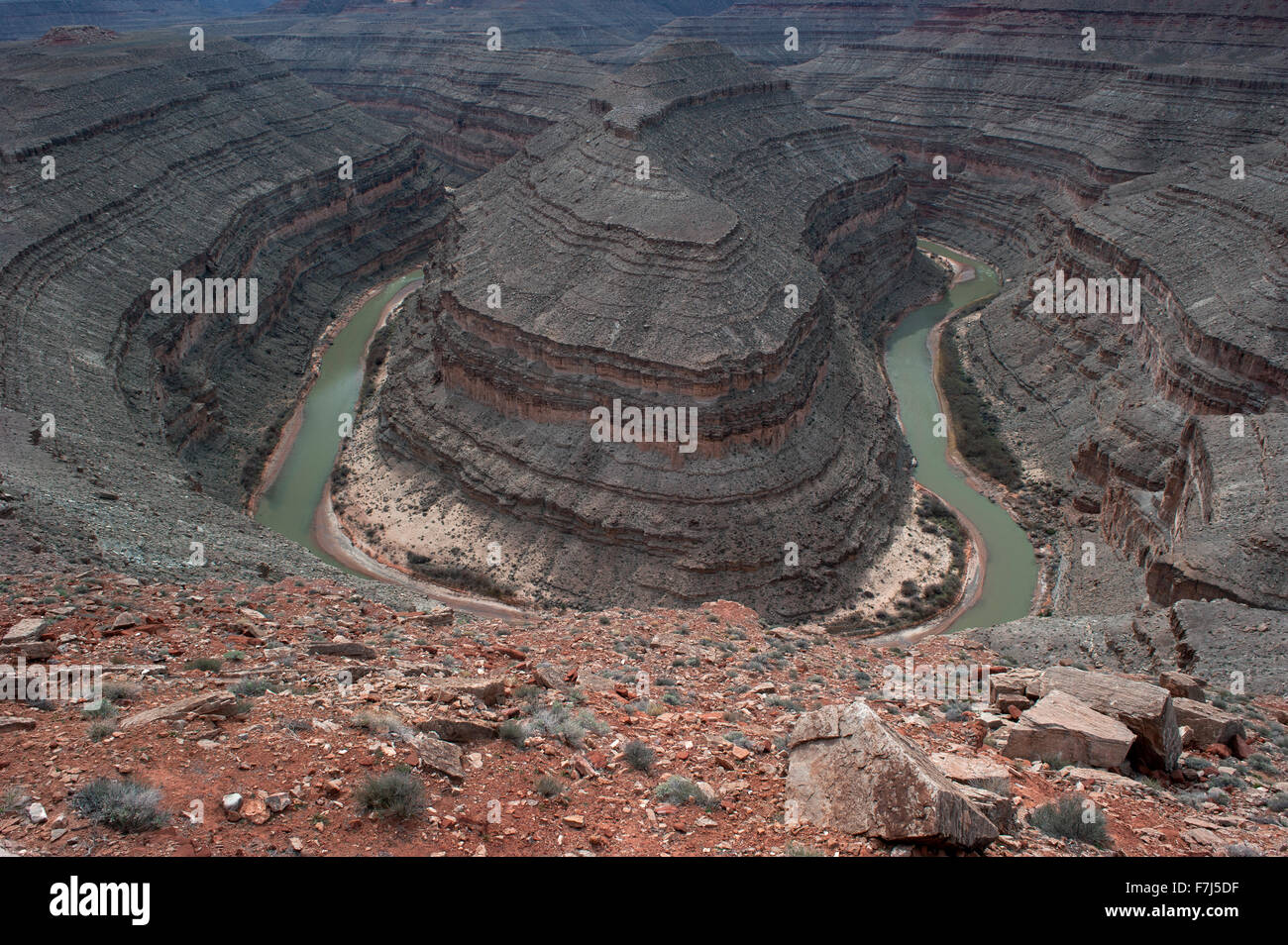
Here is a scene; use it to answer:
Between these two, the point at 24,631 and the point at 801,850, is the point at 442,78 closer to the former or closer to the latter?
the point at 24,631

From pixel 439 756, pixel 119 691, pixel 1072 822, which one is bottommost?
pixel 1072 822

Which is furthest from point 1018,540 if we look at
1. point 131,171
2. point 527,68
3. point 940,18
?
point 940,18

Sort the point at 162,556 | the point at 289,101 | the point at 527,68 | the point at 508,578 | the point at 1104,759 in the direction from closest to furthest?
the point at 1104,759 < the point at 162,556 < the point at 508,578 < the point at 289,101 < the point at 527,68

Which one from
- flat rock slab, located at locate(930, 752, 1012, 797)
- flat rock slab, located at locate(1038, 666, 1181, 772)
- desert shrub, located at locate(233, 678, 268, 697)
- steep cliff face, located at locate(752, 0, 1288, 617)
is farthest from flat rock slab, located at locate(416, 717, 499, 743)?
steep cliff face, located at locate(752, 0, 1288, 617)

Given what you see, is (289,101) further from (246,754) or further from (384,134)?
(246,754)

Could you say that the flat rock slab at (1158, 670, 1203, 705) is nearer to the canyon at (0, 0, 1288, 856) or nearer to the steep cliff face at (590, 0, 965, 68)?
the canyon at (0, 0, 1288, 856)

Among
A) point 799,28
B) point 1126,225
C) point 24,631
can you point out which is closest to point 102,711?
point 24,631
